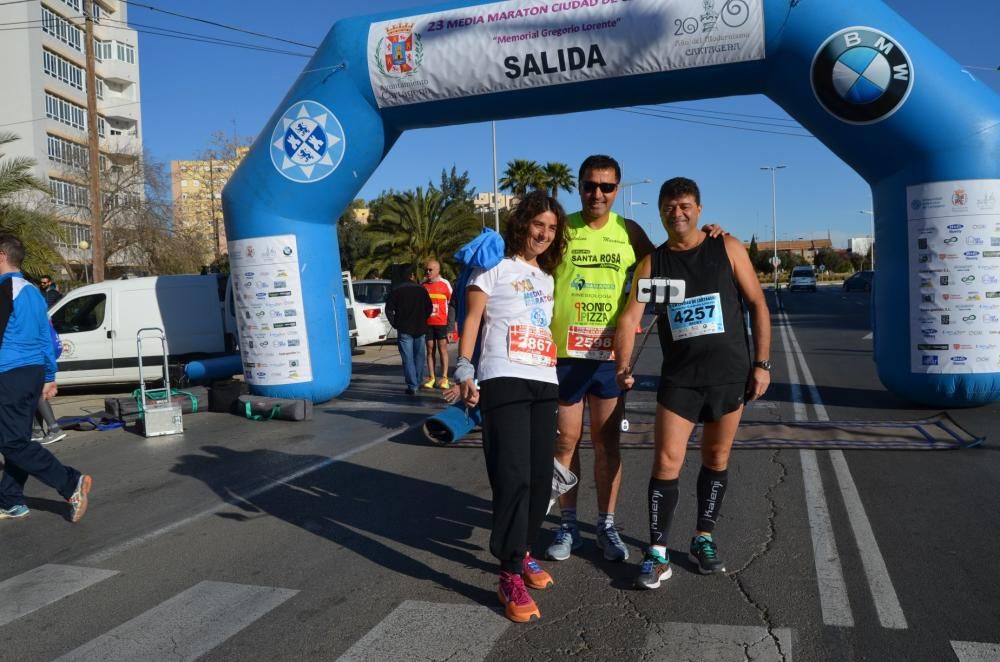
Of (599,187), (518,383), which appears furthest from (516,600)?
(599,187)

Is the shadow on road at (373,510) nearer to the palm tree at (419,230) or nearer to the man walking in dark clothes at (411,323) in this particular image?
the man walking in dark clothes at (411,323)

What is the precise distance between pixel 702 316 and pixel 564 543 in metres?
1.50

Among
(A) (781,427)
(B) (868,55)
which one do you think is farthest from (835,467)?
(B) (868,55)

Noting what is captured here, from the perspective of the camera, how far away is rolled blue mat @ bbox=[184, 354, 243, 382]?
11.9 metres

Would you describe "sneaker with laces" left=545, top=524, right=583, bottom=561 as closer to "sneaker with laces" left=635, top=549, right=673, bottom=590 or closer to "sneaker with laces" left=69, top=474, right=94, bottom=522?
"sneaker with laces" left=635, top=549, right=673, bottom=590

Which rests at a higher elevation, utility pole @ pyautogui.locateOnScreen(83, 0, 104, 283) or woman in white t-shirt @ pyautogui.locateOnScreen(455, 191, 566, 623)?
utility pole @ pyautogui.locateOnScreen(83, 0, 104, 283)

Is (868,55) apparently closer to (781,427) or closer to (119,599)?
(781,427)

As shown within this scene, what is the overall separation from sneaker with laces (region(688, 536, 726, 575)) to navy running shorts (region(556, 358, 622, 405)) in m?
0.89

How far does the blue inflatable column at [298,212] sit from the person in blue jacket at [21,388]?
4.20 m

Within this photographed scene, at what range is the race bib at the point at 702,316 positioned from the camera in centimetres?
405

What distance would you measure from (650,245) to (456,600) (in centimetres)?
217

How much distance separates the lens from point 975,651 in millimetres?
3244

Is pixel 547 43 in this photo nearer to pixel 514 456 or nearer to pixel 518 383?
pixel 518 383

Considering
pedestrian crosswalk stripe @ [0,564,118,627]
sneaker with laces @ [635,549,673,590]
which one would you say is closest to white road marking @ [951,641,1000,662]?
sneaker with laces @ [635,549,673,590]
